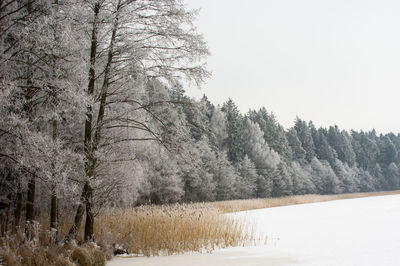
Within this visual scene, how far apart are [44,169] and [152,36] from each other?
3.88 m

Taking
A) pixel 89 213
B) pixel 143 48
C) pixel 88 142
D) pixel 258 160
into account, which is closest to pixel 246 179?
pixel 258 160

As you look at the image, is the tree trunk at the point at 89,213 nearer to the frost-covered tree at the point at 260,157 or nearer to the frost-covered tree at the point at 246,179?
the frost-covered tree at the point at 246,179

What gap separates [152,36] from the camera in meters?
7.75

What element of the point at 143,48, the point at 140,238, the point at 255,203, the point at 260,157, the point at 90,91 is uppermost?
the point at 143,48

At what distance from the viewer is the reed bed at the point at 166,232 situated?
7.68 metres

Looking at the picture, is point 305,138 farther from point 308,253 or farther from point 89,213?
point 89,213

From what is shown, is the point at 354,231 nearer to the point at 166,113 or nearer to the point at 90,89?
the point at 166,113

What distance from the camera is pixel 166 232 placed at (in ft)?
26.2

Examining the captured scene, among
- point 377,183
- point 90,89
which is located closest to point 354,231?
point 90,89

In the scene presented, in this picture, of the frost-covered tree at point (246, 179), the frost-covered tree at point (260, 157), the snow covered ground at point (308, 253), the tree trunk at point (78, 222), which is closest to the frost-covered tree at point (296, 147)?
the frost-covered tree at point (260, 157)

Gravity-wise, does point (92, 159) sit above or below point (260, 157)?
below

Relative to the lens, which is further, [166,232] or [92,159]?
[166,232]

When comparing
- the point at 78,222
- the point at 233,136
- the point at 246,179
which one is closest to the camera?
the point at 78,222

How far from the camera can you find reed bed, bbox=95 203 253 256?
25.2ft
